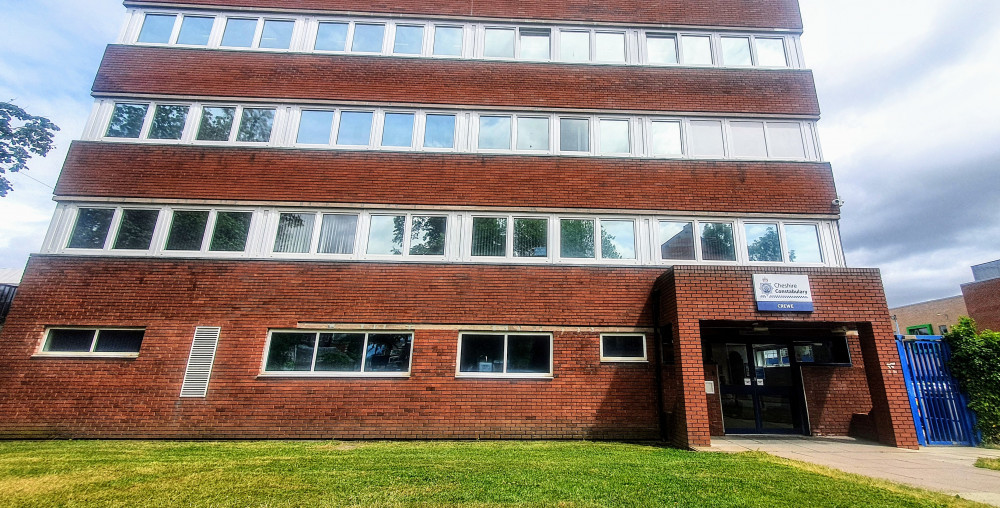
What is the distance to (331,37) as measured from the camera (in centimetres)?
1132

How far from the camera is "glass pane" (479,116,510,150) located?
10617mm

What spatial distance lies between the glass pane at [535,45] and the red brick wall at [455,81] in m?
0.46

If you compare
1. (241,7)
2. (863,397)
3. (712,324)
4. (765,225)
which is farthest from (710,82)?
(241,7)

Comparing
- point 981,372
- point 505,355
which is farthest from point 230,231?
point 981,372

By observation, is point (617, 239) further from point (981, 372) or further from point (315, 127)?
point (315, 127)

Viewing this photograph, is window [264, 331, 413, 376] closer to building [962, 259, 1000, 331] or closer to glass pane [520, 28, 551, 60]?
glass pane [520, 28, 551, 60]

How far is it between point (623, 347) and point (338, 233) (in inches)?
267

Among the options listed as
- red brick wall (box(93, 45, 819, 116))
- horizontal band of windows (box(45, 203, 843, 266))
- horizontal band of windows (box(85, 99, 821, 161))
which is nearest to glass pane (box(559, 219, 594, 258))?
horizontal band of windows (box(45, 203, 843, 266))

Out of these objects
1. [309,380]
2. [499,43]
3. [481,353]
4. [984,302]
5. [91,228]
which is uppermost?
[499,43]

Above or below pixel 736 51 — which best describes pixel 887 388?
below

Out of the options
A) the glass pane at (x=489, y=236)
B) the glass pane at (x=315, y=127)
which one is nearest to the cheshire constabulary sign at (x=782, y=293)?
the glass pane at (x=489, y=236)

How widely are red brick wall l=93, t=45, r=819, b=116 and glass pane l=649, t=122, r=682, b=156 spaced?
43cm

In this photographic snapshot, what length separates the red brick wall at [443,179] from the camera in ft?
32.1

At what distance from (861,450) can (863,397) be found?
2353 millimetres
